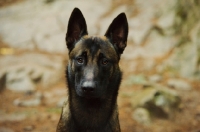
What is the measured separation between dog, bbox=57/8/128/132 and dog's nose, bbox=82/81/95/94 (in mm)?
17

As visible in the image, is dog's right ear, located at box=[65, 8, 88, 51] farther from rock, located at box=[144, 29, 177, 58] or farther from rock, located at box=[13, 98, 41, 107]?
rock, located at box=[144, 29, 177, 58]

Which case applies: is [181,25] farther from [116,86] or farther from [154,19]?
[116,86]

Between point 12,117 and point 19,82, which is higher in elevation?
point 19,82

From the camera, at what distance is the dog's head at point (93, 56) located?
353 centimetres

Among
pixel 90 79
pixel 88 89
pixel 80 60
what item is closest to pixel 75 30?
pixel 80 60

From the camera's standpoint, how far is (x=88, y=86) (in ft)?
11.2

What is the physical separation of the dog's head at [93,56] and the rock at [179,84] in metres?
4.49

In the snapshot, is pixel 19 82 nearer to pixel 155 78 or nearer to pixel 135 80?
pixel 135 80

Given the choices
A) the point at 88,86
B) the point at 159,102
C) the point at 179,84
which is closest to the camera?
the point at 88,86

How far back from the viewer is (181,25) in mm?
9648

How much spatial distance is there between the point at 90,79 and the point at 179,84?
17.3 ft

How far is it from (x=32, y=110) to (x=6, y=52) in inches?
143

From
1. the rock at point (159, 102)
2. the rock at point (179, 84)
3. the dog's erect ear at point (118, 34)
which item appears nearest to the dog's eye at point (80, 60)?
the dog's erect ear at point (118, 34)

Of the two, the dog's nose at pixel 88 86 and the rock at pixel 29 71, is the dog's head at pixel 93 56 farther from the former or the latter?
the rock at pixel 29 71
